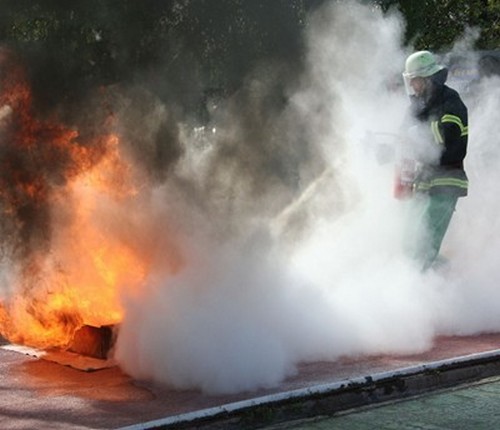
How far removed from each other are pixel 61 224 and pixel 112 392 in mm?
1438

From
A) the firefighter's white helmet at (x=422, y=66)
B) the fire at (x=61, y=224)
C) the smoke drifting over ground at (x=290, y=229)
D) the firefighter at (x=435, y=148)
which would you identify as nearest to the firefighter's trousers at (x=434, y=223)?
the firefighter at (x=435, y=148)

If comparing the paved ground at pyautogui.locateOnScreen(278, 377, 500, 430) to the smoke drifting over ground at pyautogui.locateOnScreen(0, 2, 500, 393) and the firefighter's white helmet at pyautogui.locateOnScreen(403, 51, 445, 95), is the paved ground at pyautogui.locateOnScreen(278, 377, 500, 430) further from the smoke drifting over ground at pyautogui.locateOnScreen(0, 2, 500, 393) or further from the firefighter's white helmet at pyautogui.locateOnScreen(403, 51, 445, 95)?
the firefighter's white helmet at pyautogui.locateOnScreen(403, 51, 445, 95)

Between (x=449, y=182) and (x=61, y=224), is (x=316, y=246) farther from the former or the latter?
(x=61, y=224)

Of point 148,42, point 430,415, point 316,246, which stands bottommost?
point 430,415

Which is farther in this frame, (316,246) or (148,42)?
(316,246)

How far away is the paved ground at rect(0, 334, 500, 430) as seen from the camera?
5062 mm

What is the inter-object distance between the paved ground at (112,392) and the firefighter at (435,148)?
1.31m

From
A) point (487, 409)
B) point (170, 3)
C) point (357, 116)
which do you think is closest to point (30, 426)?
point (487, 409)

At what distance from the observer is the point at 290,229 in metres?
8.38

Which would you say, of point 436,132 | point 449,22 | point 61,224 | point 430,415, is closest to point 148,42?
point 61,224

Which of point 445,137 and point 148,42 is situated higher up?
point 148,42

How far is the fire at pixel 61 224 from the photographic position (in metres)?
6.42

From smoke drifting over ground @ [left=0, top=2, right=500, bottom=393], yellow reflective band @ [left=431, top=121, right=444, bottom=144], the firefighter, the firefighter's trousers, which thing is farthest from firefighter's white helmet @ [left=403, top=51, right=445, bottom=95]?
the firefighter's trousers

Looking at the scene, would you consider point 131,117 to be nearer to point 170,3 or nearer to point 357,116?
point 170,3
